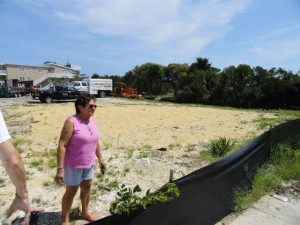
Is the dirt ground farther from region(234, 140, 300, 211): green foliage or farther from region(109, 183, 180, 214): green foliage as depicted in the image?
region(234, 140, 300, 211): green foliage

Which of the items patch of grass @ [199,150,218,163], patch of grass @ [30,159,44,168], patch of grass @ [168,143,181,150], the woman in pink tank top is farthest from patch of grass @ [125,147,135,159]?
the woman in pink tank top

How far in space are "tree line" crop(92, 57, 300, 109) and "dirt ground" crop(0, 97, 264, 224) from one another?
20936mm

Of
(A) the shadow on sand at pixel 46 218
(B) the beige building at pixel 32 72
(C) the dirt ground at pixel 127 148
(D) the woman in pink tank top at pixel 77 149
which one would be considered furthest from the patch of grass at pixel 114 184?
(B) the beige building at pixel 32 72

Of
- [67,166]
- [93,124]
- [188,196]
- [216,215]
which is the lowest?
[216,215]

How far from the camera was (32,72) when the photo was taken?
245ft

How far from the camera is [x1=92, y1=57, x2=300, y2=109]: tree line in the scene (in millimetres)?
31156

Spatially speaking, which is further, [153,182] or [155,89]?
[155,89]

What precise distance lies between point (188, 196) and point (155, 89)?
44698 mm

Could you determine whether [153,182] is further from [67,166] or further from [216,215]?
[67,166]

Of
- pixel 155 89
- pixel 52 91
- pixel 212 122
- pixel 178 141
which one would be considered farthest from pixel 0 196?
pixel 155 89

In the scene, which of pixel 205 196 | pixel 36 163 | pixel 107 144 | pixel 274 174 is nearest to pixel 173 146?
pixel 107 144

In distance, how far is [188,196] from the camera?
3.68 m

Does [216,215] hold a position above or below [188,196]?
below

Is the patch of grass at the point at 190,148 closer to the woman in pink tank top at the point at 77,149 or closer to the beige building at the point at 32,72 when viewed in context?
the woman in pink tank top at the point at 77,149
